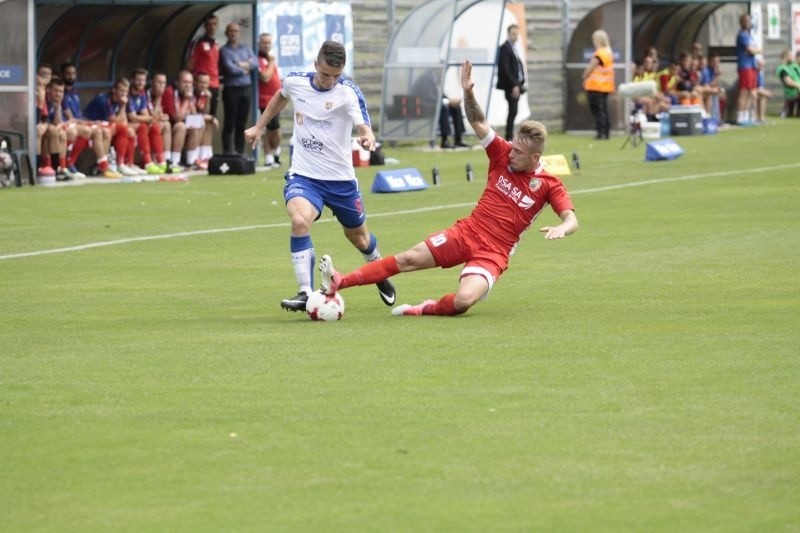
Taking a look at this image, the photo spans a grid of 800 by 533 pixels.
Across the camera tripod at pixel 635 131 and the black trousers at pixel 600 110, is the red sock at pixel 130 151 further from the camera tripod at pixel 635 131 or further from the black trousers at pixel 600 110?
the black trousers at pixel 600 110

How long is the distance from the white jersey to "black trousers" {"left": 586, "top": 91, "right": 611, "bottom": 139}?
24202mm

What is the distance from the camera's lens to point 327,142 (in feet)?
40.8

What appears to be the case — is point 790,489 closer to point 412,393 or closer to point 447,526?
point 447,526

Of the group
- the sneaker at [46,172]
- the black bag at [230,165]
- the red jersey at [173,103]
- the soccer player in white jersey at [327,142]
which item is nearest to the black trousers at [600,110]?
the black bag at [230,165]

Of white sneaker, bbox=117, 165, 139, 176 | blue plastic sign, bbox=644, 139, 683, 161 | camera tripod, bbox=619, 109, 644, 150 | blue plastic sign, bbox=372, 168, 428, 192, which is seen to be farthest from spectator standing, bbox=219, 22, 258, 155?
camera tripod, bbox=619, 109, 644, 150

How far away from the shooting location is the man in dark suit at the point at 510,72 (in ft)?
108

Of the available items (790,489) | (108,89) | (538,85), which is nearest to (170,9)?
(108,89)

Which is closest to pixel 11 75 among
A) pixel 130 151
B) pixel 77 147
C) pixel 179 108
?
pixel 77 147

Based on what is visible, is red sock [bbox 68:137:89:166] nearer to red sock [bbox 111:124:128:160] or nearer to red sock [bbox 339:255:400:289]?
red sock [bbox 111:124:128:160]

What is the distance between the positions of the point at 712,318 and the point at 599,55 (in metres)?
24.8

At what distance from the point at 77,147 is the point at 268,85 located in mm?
4567

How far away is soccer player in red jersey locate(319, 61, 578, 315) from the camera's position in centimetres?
1161

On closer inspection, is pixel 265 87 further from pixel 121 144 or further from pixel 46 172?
pixel 46 172

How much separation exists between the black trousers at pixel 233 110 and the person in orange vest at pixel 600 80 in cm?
985
